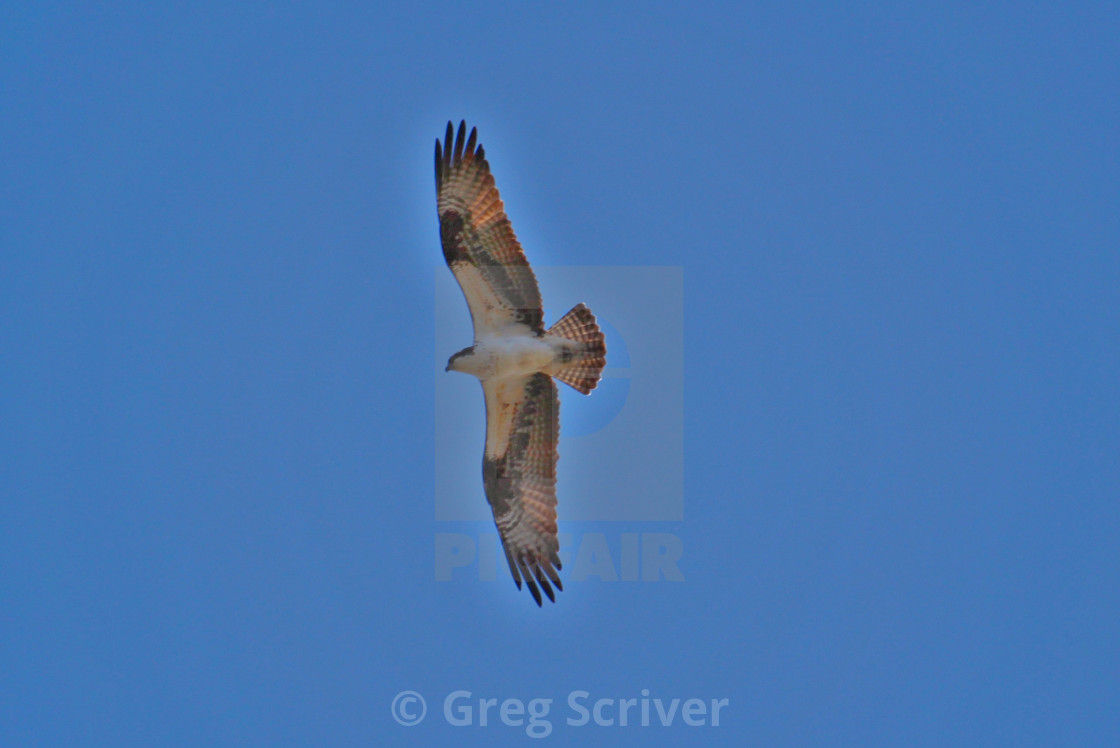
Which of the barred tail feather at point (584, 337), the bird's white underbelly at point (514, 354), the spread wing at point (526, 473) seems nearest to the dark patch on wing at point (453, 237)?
the bird's white underbelly at point (514, 354)

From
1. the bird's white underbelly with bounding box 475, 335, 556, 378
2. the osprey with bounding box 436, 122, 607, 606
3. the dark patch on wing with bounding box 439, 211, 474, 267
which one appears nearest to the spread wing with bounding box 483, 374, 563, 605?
the osprey with bounding box 436, 122, 607, 606

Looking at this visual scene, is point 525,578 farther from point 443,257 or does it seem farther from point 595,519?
point 443,257

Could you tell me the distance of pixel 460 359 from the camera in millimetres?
11781

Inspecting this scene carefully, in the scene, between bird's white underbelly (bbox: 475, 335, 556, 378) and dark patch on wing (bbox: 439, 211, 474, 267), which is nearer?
dark patch on wing (bbox: 439, 211, 474, 267)

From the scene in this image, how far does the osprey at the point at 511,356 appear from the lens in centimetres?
1154

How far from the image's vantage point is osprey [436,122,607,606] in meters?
11.5

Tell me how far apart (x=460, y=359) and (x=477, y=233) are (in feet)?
3.90

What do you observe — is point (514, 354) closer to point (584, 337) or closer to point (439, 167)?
point (584, 337)

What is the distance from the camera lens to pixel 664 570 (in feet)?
48.6

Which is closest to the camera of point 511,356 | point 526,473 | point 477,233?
point 477,233

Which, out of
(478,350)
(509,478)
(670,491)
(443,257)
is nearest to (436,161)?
(443,257)

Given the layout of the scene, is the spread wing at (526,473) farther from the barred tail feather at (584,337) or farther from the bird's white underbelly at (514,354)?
the barred tail feather at (584,337)

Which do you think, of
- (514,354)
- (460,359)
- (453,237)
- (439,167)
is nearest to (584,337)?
(514,354)

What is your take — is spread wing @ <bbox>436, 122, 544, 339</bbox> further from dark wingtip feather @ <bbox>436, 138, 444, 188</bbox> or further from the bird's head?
the bird's head
